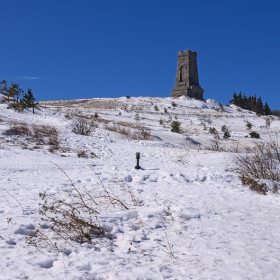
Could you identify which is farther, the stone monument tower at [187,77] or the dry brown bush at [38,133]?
the stone monument tower at [187,77]

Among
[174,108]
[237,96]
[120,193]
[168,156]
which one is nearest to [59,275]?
[120,193]

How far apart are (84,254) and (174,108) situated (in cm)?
3573

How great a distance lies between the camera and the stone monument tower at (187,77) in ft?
163

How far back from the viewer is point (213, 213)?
3.77 meters

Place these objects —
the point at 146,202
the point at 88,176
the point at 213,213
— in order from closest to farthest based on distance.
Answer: the point at 213,213, the point at 146,202, the point at 88,176

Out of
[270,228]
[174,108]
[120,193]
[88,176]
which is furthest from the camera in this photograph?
[174,108]

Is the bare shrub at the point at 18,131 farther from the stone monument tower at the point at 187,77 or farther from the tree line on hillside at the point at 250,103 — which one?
the tree line on hillside at the point at 250,103

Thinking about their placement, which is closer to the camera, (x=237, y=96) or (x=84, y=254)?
(x=84, y=254)

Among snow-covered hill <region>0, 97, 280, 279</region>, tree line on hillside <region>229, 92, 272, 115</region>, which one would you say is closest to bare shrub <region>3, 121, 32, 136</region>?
snow-covered hill <region>0, 97, 280, 279</region>

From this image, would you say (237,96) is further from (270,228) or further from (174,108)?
(270,228)

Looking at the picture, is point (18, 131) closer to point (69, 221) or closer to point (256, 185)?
point (69, 221)

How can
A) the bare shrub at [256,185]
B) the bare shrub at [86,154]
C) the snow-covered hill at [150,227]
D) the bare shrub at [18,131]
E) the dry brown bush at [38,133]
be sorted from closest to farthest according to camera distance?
the snow-covered hill at [150,227] < the bare shrub at [256,185] < the bare shrub at [86,154] < the dry brown bush at [38,133] < the bare shrub at [18,131]

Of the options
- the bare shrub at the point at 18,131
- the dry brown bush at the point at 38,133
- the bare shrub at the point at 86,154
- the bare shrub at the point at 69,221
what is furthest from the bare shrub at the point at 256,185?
the bare shrub at the point at 18,131

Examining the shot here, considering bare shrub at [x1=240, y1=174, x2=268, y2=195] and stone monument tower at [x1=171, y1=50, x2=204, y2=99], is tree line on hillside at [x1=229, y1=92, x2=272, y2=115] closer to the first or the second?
stone monument tower at [x1=171, y1=50, x2=204, y2=99]
